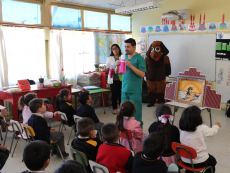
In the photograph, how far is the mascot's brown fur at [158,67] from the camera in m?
4.94

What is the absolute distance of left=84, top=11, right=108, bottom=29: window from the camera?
5.57 metres

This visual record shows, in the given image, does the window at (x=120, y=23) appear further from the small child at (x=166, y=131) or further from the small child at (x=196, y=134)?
the small child at (x=196, y=134)

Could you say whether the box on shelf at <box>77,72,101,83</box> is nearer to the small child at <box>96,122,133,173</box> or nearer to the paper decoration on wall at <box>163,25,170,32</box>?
the paper decoration on wall at <box>163,25,170,32</box>

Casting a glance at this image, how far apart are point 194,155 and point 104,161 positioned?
77 cm

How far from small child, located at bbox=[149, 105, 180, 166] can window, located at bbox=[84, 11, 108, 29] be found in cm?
405

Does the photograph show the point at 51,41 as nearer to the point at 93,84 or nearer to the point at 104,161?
the point at 93,84

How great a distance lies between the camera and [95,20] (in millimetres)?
5762

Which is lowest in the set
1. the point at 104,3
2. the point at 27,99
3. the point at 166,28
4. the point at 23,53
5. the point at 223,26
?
the point at 27,99

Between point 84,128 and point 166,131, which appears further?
point 166,131

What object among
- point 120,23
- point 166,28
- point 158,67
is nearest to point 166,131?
point 158,67

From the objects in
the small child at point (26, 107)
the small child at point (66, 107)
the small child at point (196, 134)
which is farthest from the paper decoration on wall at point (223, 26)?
the small child at point (26, 107)

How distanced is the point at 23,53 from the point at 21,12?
0.86 m

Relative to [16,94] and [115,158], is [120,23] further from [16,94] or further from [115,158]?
[115,158]

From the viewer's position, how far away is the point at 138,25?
641 cm
